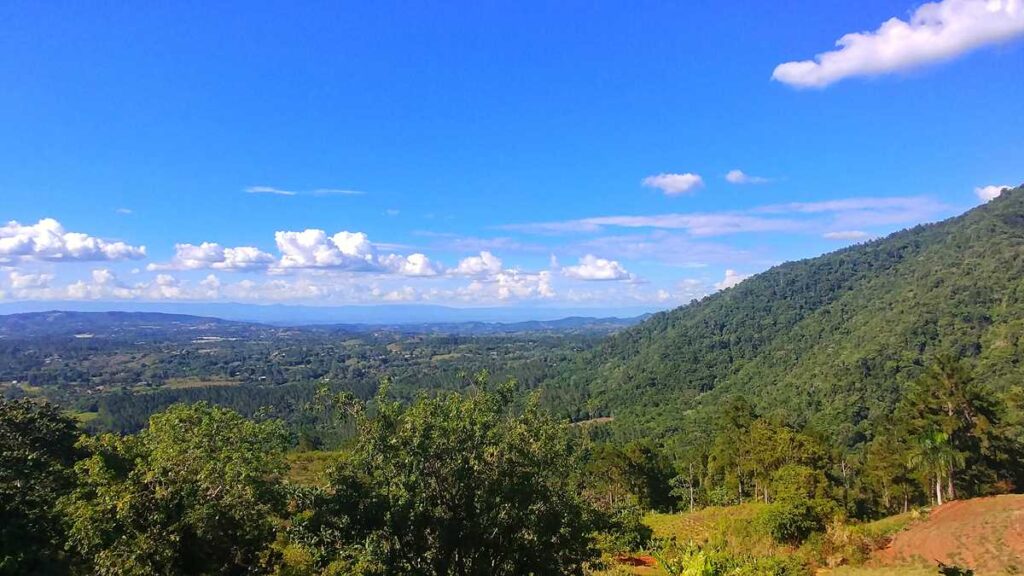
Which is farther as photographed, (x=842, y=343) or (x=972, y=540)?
(x=842, y=343)

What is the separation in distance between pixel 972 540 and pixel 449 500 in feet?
68.0

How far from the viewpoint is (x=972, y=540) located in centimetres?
2002

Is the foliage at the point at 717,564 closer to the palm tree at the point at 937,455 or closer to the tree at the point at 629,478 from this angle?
the palm tree at the point at 937,455

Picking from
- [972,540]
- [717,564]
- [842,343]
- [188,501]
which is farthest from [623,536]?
[842,343]

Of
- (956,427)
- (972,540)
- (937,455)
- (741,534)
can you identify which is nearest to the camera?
(972,540)

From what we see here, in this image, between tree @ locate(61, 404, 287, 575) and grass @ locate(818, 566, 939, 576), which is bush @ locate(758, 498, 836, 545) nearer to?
grass @ locate(818, 566, 939, 576)

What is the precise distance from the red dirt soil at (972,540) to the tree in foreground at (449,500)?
15195 mm

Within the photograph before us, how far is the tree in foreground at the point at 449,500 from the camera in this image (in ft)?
34.0

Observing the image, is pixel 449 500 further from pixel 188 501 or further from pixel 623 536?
pixel 623 536

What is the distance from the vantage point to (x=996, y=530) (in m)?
20.4

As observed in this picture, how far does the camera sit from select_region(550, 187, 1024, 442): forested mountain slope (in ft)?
298

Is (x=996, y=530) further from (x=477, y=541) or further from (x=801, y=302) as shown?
(x=801, y=302)

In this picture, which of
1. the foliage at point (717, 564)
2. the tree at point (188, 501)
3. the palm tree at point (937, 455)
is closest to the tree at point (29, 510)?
the tree at point (188, 501)

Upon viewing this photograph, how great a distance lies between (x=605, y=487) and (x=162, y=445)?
42.1 metres
